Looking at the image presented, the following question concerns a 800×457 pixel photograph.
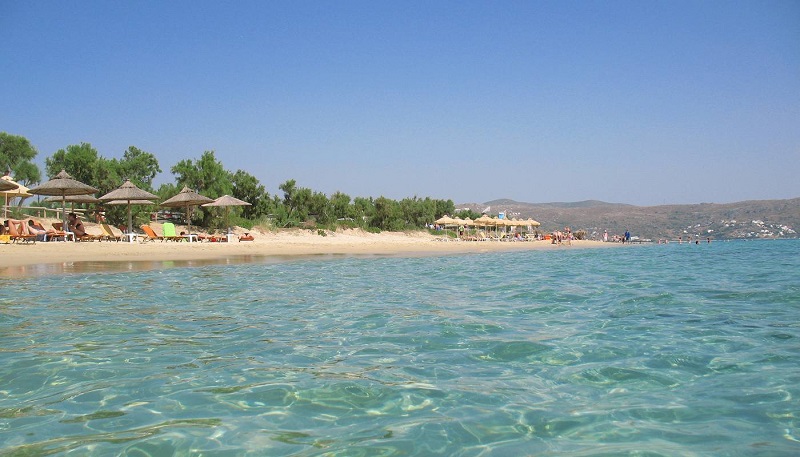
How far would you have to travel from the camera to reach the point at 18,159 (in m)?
36.4

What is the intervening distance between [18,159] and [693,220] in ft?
304

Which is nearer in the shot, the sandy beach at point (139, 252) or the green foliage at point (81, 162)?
the sandy beach at point (139, 252)

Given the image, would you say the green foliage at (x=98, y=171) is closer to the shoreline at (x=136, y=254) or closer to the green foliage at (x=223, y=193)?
the green foliage at (x=223, y=193)

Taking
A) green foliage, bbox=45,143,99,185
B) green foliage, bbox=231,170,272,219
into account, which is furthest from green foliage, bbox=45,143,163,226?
green foliage, bbox=231,170,272,219

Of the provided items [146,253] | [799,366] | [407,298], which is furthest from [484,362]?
[146,253]

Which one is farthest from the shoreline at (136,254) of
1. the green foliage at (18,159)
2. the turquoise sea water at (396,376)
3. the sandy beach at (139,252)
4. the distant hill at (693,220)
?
the distant hill at (693,220)

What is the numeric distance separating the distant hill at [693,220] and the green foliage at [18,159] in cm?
5342

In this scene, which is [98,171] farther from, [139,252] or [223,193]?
[139,252]

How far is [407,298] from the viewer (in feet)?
25.7

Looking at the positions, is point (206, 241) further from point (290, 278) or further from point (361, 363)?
point (361, 363)

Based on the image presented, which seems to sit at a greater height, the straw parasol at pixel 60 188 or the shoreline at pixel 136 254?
the straw parasol at pixel 60 188

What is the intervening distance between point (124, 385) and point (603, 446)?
9.06 ft

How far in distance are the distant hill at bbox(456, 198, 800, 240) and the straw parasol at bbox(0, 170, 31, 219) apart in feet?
193

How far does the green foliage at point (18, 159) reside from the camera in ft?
117
